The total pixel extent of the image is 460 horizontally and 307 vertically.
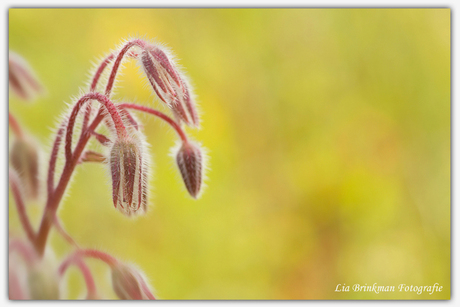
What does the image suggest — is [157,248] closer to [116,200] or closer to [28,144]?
[28,144]

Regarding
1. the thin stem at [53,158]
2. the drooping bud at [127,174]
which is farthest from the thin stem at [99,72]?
the drooping bud at [127,174]

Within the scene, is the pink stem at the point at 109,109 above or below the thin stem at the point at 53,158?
above

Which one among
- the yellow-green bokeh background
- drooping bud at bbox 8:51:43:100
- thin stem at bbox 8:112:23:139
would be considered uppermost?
drooping bud at bbox 8:51:43:100

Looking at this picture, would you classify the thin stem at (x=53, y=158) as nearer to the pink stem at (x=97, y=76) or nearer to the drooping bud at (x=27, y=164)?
the pink stem at (x=97, y=76)

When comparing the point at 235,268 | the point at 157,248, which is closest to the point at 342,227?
the point at 235,268

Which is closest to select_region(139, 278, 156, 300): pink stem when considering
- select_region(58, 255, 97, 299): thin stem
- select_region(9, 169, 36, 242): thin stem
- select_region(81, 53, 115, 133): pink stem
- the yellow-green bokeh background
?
select_region(58, 255, 97, 299): thin stem

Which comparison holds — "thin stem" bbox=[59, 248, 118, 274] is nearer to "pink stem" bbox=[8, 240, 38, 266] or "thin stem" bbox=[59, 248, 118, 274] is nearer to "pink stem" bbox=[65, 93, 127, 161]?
"pink stem" bbox=[8, 240, 38, 266]
